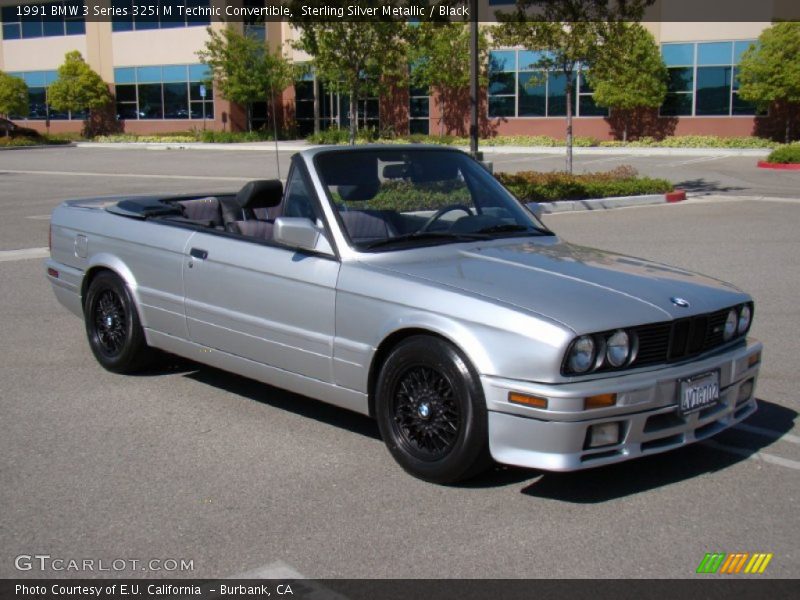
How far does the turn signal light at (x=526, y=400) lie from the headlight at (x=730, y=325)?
1.29 meters

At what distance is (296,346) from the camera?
18.0 feet

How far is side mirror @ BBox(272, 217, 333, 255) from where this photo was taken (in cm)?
540

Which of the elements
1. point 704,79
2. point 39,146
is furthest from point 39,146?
point 704,79

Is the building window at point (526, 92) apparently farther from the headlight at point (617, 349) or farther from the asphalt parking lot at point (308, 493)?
the headlight at point (617, 349)

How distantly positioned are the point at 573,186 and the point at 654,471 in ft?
47.8

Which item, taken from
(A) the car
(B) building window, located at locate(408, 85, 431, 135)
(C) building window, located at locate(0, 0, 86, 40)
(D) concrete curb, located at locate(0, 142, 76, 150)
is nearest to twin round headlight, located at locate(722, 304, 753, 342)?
(B) building window, located at locate(408, 85, 431, 135)

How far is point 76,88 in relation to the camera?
4934cm

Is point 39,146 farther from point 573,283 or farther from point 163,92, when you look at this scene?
point 573,283

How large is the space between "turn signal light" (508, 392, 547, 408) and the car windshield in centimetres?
135

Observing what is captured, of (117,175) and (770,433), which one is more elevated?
(117,175)

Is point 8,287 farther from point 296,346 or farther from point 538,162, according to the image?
point 538,162

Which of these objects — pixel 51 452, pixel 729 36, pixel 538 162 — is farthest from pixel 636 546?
pixel 729 36

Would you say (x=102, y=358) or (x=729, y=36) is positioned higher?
(x=729, y=36)

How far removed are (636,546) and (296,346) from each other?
2.19 metres
